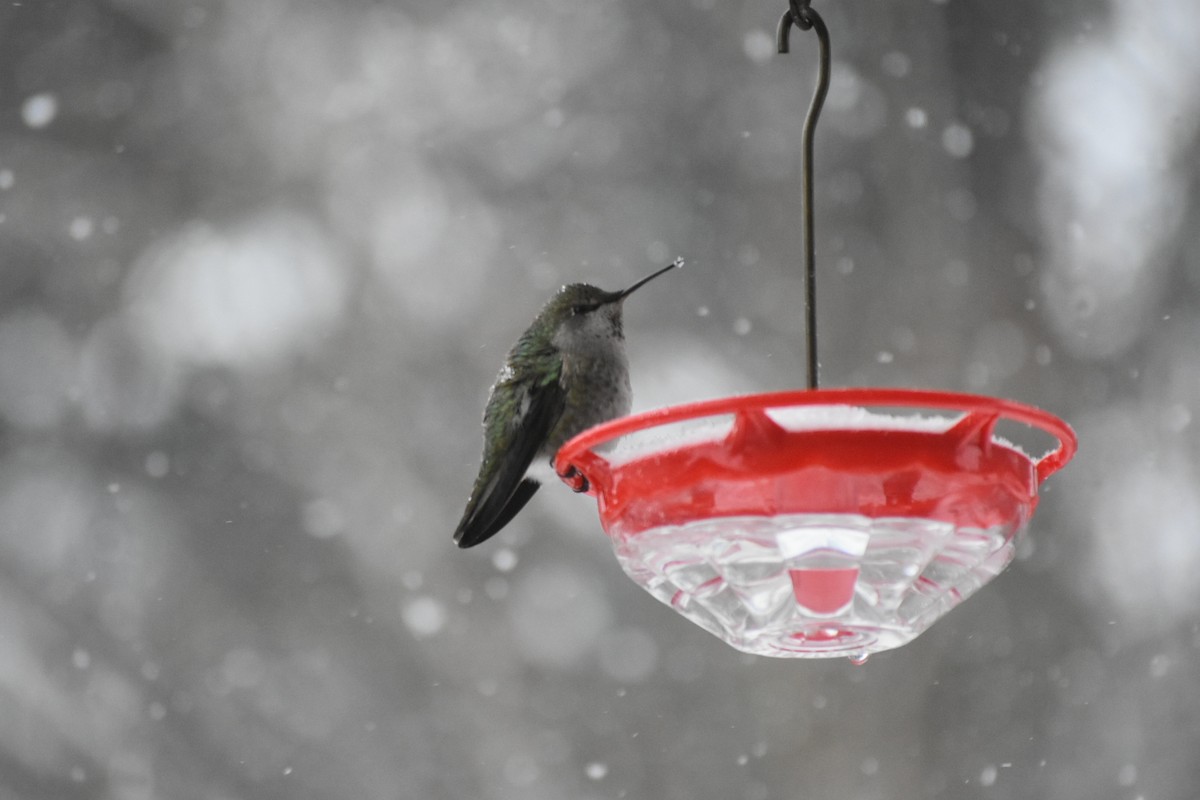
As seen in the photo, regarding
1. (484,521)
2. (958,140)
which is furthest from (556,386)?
(958,140)

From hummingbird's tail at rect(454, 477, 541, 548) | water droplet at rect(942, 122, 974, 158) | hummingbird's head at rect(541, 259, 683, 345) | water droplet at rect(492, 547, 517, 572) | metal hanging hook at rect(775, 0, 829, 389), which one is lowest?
water droplet at rect(492, 547, 517, 572)

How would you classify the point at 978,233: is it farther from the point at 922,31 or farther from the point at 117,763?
the point at 117,763

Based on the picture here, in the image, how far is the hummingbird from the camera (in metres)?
2.36

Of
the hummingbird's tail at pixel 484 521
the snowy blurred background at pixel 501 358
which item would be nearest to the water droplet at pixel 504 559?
the snowy blurred background at pixel 501 358

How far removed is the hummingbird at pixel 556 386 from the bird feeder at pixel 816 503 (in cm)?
65

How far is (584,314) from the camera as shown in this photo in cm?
258

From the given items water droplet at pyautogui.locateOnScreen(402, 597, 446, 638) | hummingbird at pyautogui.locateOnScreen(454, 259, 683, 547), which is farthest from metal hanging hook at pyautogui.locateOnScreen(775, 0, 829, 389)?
water droplet at pyautogui.locateOnScreen(402, 597, 446, 638)

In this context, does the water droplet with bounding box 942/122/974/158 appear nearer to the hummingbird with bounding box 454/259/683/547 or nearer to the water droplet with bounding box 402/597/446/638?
the water droplet with bounding box 402/597/446/638

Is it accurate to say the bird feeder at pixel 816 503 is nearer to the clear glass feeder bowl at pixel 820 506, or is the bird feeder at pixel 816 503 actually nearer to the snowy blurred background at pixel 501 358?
the clear glass feeder bowl at pixel 820 506

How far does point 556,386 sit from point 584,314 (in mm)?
203

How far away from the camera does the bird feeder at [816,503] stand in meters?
1.43

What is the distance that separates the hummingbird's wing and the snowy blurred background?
11.6 ft

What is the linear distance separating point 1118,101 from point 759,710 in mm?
3546

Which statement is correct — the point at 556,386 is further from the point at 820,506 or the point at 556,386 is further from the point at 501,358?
the point at 501,358
